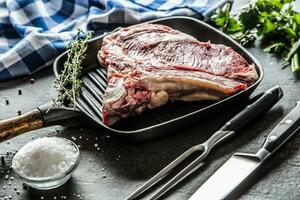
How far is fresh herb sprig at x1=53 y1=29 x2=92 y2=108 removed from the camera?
5.47ft

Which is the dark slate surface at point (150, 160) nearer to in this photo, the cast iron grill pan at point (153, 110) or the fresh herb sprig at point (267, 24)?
the cast iron grill pan at point (153, 110)

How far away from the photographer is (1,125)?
1562mm

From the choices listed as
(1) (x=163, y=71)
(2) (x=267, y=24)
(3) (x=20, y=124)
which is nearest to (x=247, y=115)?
(1) (x=163, y=71)

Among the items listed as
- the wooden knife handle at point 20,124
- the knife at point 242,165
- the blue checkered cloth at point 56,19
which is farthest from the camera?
the blue checkered cloth at point 56,19

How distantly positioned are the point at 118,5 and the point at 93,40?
0.29m

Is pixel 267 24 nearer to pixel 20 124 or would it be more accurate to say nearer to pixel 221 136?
pixel 221 136

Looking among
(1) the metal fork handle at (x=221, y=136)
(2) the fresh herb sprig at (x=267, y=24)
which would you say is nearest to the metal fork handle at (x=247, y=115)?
(1) the metal fork handle at (x=221, y=136)

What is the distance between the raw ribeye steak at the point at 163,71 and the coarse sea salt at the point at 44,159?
174 millimetres

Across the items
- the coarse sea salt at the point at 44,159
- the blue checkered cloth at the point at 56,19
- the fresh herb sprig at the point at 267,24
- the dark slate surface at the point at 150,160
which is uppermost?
the fresh herb sprig at the point at 267,24

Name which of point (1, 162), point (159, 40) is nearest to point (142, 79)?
point (159, 40)

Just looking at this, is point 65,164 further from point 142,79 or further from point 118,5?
point 118,5

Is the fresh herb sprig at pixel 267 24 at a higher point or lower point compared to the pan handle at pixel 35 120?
higher

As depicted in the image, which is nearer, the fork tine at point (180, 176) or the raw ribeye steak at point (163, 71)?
the fork tine at point (180, 176)

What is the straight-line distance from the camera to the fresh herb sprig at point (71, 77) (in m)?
1.67
